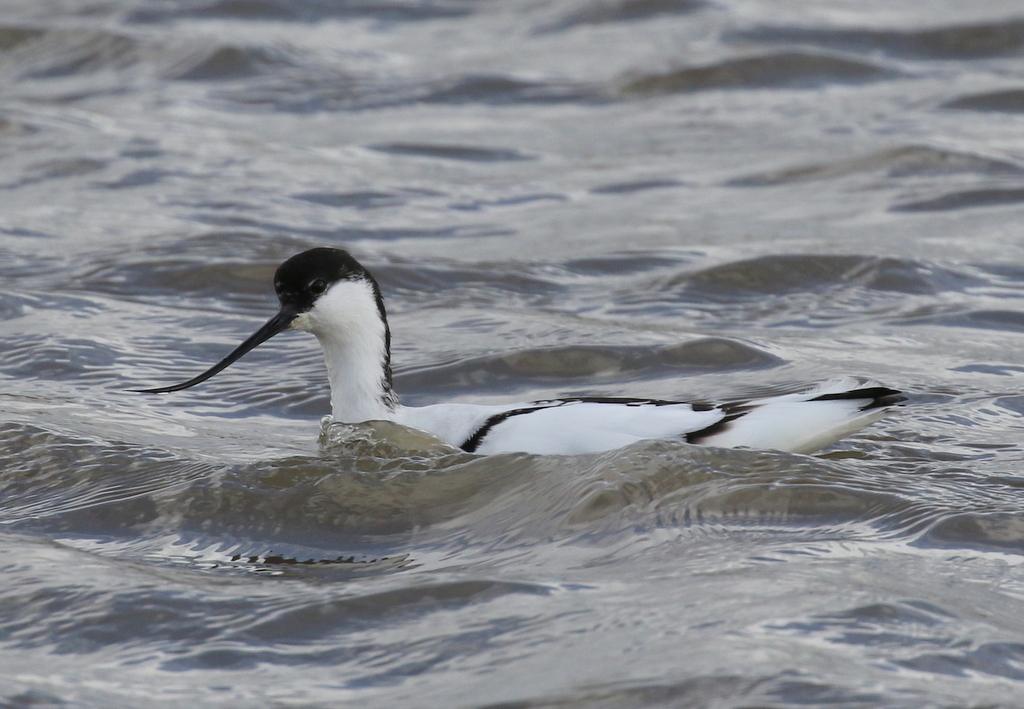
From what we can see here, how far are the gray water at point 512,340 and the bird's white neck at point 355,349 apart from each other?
15cm

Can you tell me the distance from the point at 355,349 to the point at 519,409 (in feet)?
2.47

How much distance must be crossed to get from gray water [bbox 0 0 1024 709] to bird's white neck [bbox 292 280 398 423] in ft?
0.49

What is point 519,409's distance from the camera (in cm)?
549

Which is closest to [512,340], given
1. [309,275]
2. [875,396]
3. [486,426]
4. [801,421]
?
[309,275]

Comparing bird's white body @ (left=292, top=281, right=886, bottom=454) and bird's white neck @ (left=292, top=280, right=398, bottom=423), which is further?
bird's white neck @ (left=292, top=280, right=398, bottom=423)

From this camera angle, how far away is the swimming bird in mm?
5227

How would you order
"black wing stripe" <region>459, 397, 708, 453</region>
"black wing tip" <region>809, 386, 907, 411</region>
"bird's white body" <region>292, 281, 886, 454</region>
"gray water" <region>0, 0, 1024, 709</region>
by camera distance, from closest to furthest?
"gray water" <region>0, 0, 1024, 709</region>
"black wing tip" <region>809, 386, 907, 411</region>
"bird's white body" <region>292, 281, 886, 454</region>
"black wing stripe" <region>459, 397, 708, 453</region>

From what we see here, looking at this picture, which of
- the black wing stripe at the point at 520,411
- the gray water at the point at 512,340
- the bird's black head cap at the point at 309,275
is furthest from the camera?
the bird's black head cap at the point at 309,275

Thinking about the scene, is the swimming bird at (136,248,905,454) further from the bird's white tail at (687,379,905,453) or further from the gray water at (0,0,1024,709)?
the gray water at (0,0,1024,709)

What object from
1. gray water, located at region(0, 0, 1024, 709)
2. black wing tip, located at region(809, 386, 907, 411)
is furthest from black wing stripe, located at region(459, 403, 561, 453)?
black wing tip, located at region(809, 386, 907, 411)

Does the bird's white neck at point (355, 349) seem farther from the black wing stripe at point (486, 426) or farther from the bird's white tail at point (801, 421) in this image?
the bird's white tail at point (801, 421)

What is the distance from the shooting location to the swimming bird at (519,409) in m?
5.23

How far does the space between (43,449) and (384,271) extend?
117 inches

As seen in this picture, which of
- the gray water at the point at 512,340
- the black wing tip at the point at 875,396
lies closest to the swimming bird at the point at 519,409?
the black wing tip at the point at 875,396
